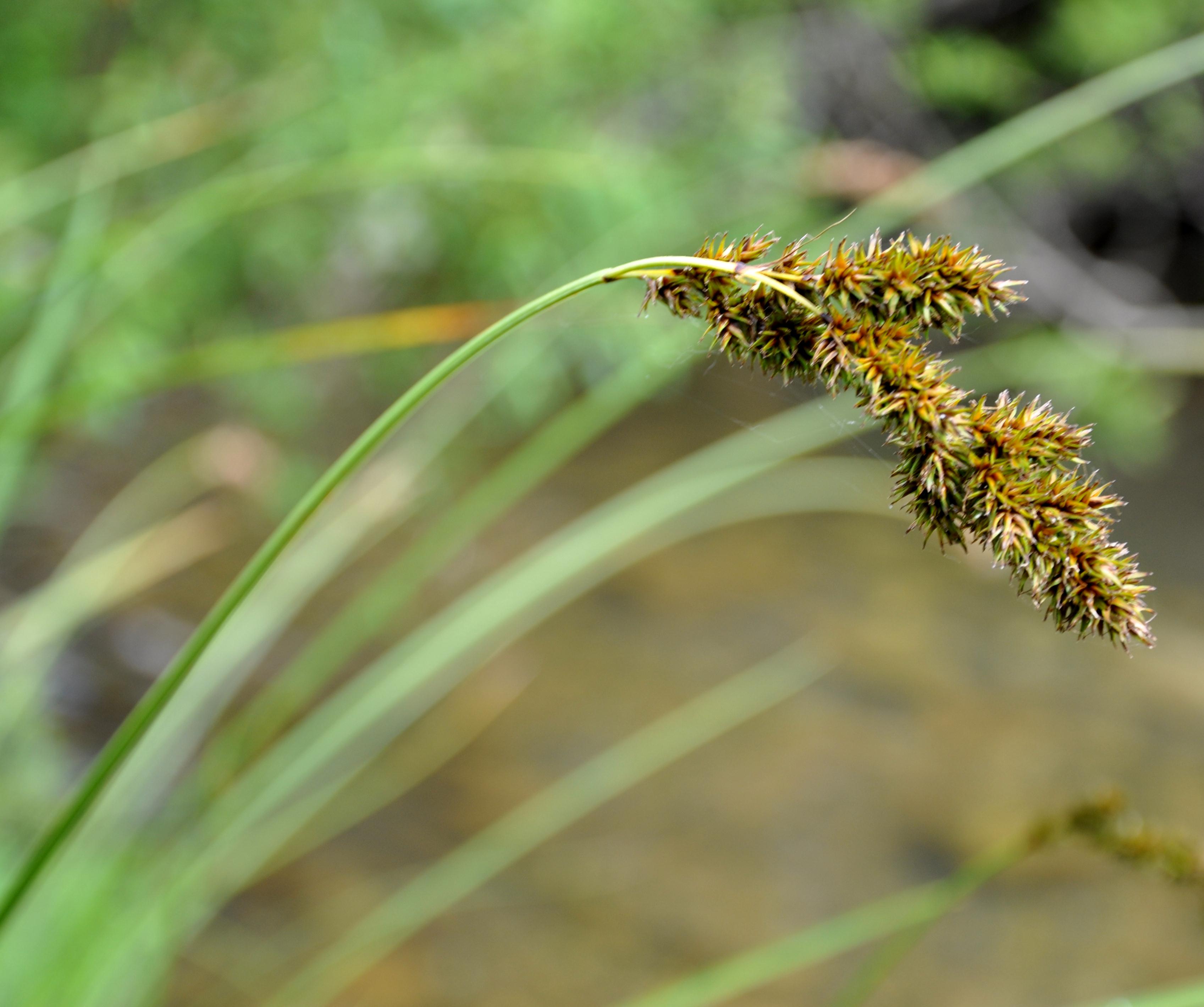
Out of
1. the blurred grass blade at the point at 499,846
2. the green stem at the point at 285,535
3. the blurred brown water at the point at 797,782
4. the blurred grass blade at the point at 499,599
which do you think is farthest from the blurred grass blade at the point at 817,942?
the blurred brown water at the point at 797,782

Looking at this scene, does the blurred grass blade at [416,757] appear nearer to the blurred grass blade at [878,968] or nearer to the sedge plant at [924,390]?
the blurred grass blade at [878,968]

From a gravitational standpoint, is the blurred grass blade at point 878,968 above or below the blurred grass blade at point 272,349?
below

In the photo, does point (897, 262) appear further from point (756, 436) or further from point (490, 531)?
Result: point (490, 531)

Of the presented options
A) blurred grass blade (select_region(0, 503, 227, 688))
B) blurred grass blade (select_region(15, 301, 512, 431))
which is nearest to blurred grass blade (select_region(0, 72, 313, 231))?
blurred grass blade (select_region(15, 301, 512, 431))

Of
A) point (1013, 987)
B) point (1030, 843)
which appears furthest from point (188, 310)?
point (1013, 987)

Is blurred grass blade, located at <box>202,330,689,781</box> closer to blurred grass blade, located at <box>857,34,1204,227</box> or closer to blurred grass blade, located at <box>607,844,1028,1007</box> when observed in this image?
blurred grass blade, located at <box>857,34,1204,227</box>

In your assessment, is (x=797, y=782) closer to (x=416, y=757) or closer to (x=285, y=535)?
(x=416, y=757)
